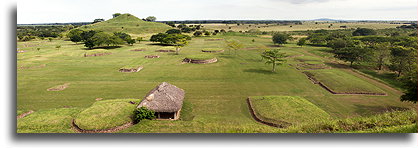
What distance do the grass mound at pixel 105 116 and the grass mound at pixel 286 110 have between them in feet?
48.9

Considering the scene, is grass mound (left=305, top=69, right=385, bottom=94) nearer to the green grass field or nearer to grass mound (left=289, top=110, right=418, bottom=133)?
the green grass field

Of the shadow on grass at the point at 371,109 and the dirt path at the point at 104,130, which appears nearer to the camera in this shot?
the dirt path at the point at 104,130

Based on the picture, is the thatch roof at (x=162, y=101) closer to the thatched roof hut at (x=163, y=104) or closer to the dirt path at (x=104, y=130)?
the thatched roof hut at (x=163, y=104)

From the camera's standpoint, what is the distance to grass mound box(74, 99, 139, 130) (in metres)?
18.4

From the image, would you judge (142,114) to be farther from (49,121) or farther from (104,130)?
(49,121)

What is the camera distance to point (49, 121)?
63.7 feet

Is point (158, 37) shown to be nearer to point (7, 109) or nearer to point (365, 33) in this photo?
point (7, 109)

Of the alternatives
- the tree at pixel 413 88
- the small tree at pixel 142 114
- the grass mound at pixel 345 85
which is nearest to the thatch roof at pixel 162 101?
the small tree at pixel 142 114

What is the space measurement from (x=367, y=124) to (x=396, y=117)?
2.30 meters

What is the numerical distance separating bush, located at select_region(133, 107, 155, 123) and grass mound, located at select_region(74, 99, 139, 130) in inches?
30.8

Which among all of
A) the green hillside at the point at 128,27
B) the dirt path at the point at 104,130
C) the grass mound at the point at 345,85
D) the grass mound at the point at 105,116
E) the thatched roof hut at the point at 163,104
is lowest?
the dirt path at the point at 104,130

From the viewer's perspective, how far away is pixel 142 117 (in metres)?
19.3

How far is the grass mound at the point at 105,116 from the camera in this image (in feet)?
60.3

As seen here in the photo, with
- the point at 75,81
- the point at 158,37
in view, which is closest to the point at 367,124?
the point at 75,81
